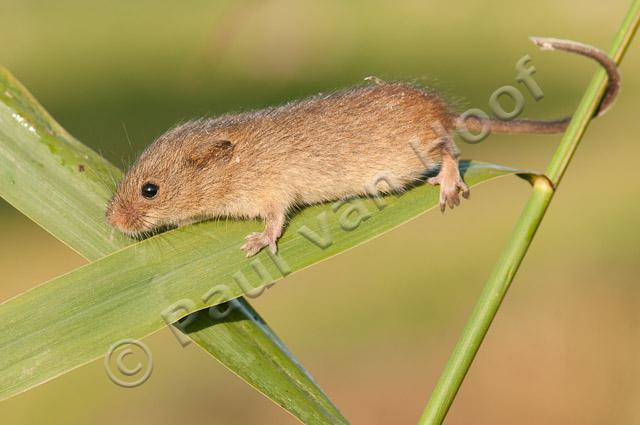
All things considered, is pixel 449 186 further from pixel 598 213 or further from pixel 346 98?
pixel 598 213

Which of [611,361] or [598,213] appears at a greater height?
[598,213]

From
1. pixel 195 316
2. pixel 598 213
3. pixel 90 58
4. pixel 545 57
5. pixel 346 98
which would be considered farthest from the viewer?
pixel 90 58

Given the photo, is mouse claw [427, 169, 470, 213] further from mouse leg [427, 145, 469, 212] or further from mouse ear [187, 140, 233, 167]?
mouse ear [187, 140, 233, 167]

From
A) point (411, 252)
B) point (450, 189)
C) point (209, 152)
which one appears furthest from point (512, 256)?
point (411, 252)

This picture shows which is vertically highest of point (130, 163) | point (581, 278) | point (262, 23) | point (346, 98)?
point (262, 23)

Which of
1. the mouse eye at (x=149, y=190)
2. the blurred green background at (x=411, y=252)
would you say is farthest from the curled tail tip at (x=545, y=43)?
the mouse eye at (x=149, y=190)

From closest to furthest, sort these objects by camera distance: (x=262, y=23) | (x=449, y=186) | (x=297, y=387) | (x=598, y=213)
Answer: (x=297, y=387)
(x=449, y=186)
(x=598, y=213)
(x=262, y=23)

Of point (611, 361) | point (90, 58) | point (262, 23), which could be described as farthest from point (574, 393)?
point (90, 58)

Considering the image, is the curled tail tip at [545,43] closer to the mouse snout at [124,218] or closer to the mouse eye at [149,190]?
the mouse snout at [124,218]
